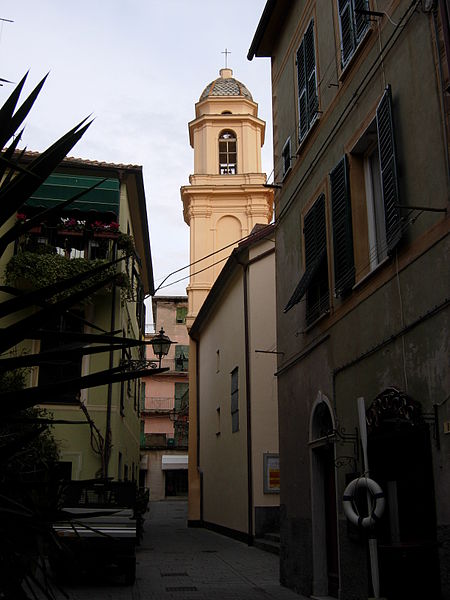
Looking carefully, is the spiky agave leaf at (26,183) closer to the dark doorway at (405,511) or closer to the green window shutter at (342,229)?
the dark doorway at (405,511)

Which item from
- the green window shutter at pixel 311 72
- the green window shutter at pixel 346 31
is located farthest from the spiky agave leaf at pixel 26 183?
the green window shutter at pixel 311 72

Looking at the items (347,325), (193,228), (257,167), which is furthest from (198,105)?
(347,325)

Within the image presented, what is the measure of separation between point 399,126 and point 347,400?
11.0ft

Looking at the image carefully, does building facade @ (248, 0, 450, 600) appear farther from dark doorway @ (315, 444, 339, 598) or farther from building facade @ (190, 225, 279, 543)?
building facade @ (190, 225, 279, 543)

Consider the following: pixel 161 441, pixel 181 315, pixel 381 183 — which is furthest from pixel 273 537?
pixel 181 315

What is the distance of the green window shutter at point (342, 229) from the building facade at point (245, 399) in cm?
1059

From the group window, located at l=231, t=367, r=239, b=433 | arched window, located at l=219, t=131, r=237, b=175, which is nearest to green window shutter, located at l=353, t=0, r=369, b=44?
window, located at l=231, t=367, r=239, b=433

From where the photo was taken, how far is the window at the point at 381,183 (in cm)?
739

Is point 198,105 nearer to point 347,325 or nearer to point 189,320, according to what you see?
point 189,320

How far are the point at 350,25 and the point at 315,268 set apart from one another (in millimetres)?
3222

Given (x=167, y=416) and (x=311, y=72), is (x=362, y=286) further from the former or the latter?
(x=167, y=416)

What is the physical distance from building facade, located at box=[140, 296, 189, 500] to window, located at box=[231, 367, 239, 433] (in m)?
26.0

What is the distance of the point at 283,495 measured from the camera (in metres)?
11.9

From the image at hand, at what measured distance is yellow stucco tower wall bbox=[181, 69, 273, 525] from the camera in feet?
99.5
